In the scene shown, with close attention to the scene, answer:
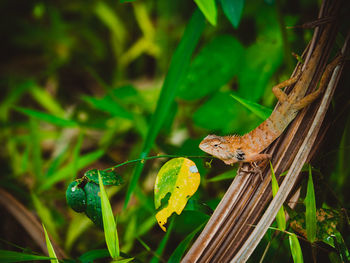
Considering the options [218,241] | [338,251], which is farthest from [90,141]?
[338,251]

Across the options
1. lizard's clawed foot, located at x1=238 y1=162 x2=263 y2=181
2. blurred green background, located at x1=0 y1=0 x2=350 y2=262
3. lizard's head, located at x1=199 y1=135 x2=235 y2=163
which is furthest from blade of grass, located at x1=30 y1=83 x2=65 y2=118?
lizard's clawed foot, located at x1=238 y1=162 x2=263 y2=181

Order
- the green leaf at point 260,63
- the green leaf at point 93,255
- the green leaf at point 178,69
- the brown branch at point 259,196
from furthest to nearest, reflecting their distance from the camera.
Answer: the green leaf at point 260,63
the green leaf at point 178,69
the green leaf at point 93,255
the brown branch at point 259,196

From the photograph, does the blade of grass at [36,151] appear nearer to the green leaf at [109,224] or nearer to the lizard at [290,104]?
the green leaf at [109,224]

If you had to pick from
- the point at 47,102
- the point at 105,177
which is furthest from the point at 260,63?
the point at 47,102

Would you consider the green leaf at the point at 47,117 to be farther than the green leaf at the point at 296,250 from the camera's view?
Yes

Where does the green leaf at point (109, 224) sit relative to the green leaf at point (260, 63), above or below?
below

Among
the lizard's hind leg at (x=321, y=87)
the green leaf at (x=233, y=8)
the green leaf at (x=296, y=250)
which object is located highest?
the green leaf at (x=233, y=8)

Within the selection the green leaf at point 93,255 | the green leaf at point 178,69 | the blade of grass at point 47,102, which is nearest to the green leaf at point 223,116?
the green leaf at point 178,69
